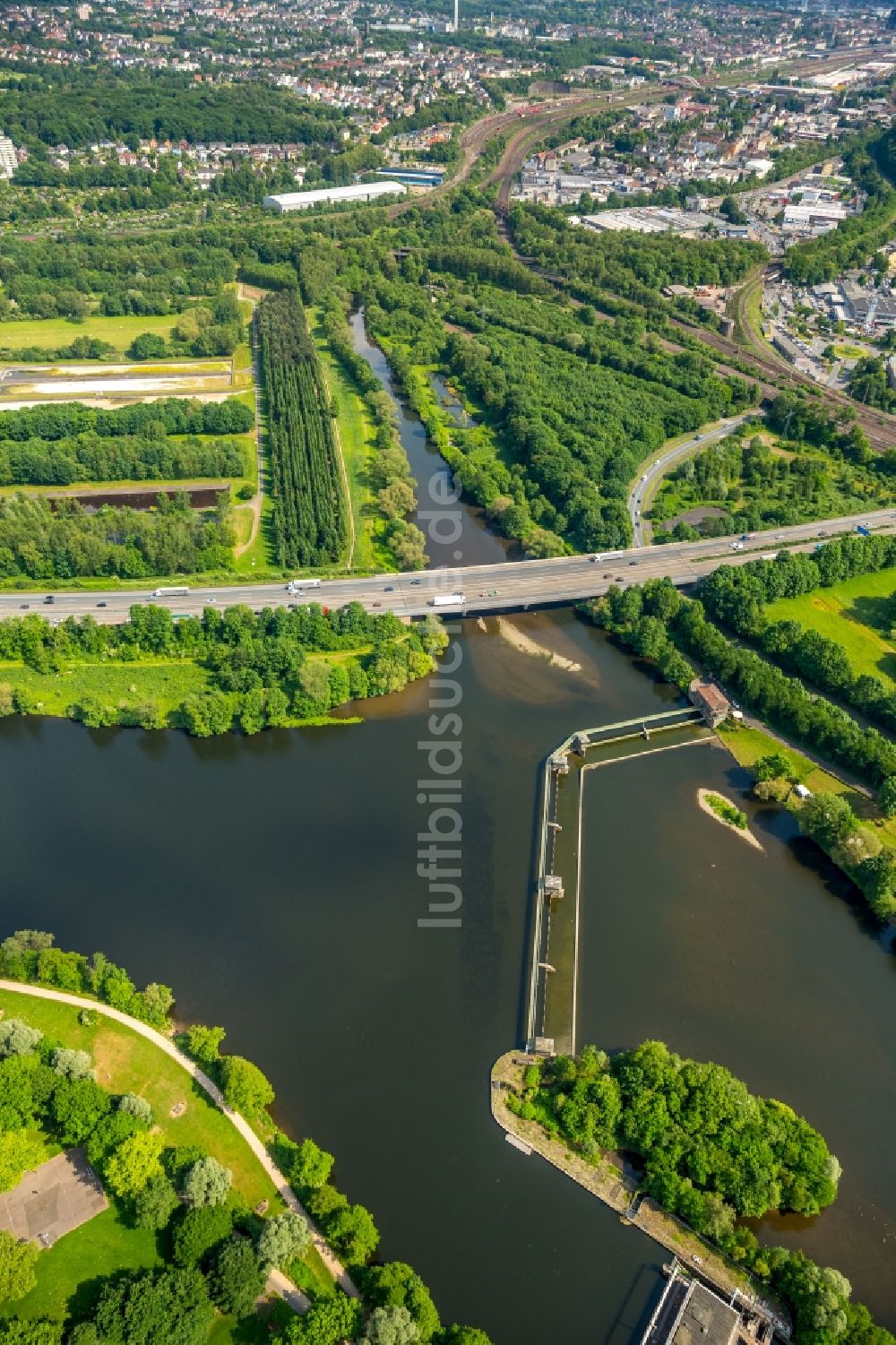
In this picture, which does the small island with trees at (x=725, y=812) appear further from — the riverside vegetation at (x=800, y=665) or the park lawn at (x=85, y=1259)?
the park lawn at (x=85, y=1259)

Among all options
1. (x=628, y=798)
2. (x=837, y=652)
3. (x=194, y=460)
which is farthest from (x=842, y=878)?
(x=194, y=460)

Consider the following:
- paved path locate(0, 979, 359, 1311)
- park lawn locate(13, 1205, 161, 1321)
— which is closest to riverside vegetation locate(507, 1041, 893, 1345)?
paved path locate(0, 979, 359, 1311)

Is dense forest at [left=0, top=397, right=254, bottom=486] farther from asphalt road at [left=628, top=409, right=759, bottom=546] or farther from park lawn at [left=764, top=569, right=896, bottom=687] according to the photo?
park lawn at [left=764, top=569, right=896, bottom=687]

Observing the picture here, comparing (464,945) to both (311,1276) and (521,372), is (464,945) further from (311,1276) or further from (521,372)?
(521,372)

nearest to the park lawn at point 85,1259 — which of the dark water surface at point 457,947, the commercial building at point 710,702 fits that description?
the dark water surface at point 457,947

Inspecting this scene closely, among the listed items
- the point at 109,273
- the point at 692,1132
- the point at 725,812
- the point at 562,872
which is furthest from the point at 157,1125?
the point at 109,273

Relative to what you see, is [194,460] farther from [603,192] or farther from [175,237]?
[603,192]
